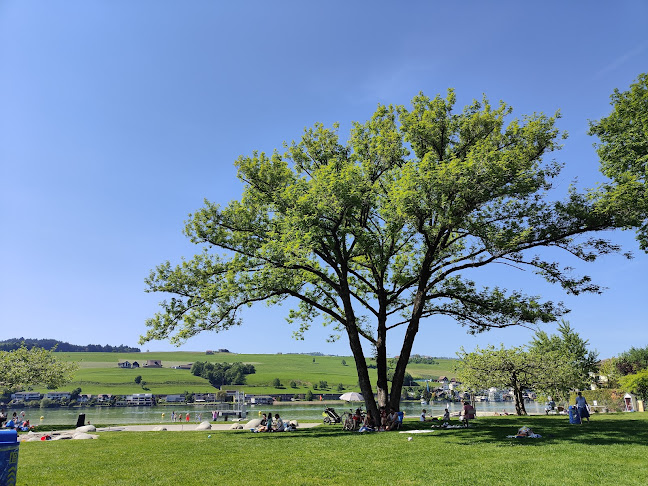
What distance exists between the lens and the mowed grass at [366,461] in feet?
31.1

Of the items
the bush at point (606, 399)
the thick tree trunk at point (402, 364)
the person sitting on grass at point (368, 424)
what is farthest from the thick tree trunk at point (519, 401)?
the person sitting on grass at point (368, 424)

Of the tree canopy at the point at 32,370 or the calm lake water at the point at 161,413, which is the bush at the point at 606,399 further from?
the tree canopy at the point at 32,370

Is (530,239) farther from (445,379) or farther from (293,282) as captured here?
(445,379)

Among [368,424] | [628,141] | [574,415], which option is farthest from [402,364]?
[628,141]

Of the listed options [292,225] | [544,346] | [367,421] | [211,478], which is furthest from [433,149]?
[544,346]

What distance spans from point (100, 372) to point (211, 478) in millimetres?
196628

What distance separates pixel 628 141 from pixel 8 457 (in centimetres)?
2703

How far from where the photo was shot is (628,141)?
855 inches

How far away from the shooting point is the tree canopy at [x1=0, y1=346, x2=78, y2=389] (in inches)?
1467

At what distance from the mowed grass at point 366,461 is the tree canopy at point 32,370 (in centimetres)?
2579

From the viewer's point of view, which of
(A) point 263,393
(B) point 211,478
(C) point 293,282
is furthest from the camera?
(A) point 263,393

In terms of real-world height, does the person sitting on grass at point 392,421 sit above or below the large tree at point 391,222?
below

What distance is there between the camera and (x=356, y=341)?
23750 millimetres

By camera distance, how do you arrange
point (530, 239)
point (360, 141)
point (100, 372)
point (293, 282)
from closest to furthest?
point (530, 239) < point (293, 282) < point (360, 141) < point (100, 372)
